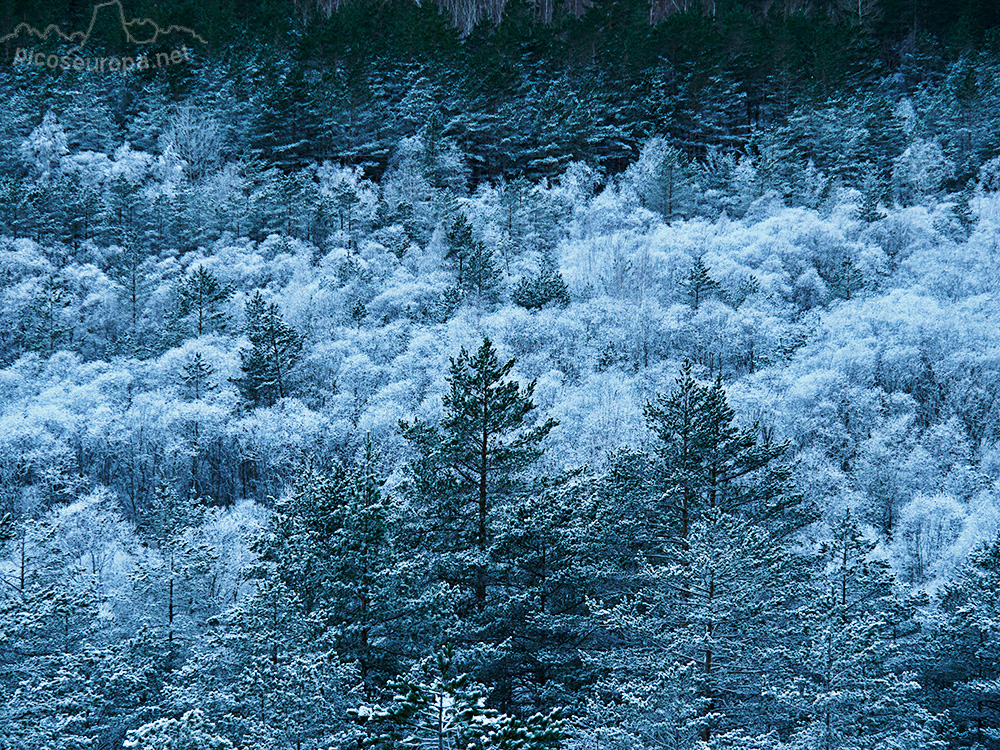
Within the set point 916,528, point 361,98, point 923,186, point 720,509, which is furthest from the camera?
point 361,98

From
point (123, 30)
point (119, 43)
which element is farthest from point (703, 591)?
point (123, 30)

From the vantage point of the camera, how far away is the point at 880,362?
32688 millimetres

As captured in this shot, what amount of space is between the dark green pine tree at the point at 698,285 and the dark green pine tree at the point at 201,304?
23203 mm

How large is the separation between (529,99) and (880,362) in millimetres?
35098

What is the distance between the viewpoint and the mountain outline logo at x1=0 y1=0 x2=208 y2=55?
59.6m

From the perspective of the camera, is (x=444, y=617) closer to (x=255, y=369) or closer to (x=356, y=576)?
(x=356, y=576)

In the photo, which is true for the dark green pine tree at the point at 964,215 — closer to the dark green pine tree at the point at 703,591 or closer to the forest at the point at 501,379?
the forest at the point at 501,379

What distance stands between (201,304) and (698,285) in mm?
24279

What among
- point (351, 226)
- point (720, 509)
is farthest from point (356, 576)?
point (351, 226)

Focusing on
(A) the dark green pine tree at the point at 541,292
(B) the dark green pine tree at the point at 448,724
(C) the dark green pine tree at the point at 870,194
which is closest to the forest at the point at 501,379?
(B) the dark green pine tree at the point at 448,724

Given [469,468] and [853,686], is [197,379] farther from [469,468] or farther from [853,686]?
[853,686]

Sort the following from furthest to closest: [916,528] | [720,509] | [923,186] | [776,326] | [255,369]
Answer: [923,186]
[776,326]
[255,369]
[916,528]
[720,509]

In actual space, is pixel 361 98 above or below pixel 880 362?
above

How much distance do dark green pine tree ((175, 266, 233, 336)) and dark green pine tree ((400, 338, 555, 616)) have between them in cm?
2518
